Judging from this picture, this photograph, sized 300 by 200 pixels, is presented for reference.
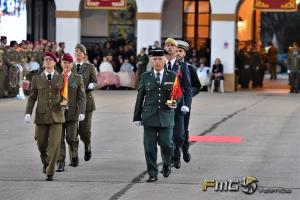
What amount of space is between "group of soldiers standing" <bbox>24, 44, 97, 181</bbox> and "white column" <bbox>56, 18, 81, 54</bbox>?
24.2 meters

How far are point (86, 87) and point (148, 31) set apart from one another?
914 inches

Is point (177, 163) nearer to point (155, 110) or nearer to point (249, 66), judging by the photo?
point (155, 110)

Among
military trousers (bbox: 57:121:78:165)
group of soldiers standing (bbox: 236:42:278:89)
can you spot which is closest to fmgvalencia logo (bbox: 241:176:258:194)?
military trousers (bbox: 57:121:78:165)

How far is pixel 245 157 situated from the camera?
14797 mm

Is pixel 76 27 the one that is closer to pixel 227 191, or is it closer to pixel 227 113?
pixel 227 113

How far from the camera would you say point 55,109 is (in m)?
12.3

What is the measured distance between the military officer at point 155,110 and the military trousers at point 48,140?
1064mm

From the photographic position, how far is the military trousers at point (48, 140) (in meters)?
12.1

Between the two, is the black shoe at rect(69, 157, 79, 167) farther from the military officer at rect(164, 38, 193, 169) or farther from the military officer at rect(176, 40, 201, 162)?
the military officer at rect(176, 40, 201, 162)

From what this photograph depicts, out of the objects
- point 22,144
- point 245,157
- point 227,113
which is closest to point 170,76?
point 245,157

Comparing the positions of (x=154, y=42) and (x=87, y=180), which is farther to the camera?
(x=154, y=42)

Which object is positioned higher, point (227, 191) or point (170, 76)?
point (170, 76)

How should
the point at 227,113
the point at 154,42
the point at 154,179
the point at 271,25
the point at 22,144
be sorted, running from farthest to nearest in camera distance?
the point at 271,25
the point at 154,42
the point at 227,113
the point at 22,144
the point at 154,179

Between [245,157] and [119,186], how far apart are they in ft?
12.3
